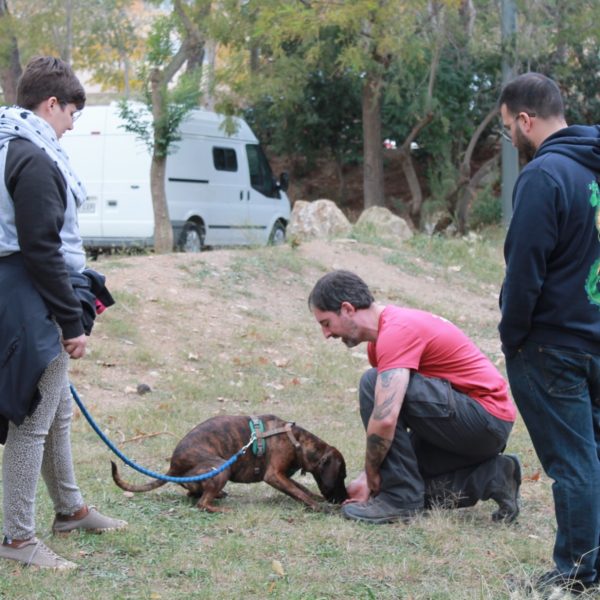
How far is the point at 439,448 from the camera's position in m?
5.28

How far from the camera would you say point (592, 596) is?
155 inches

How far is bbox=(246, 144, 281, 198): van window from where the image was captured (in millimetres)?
19766

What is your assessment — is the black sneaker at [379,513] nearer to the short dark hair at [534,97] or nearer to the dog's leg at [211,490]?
the dog's leg at [211,490]

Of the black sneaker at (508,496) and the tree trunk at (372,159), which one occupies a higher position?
the tree trunk at (372,159)

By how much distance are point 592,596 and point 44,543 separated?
2.36m

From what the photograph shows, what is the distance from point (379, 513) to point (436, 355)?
2.77ft

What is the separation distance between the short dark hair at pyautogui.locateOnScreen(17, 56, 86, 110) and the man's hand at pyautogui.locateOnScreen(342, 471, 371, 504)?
8.13 feet

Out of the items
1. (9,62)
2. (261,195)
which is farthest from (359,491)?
(9,62)

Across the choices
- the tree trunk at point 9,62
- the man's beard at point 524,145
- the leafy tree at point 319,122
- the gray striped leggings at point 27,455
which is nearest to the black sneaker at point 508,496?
the man's beard at point 524,145

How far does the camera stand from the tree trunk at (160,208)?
626 inches

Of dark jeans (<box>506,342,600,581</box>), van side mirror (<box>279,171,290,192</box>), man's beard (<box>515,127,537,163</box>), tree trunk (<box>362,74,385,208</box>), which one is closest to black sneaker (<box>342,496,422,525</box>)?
dark jeans (<box>506,342,600,581</box>)

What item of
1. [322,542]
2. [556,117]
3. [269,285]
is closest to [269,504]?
[322,542]

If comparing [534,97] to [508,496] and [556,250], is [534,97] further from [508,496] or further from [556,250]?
[508,496]

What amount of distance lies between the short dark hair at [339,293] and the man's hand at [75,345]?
4.25 ft
